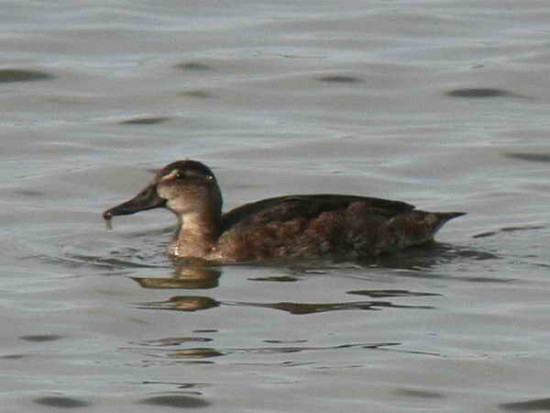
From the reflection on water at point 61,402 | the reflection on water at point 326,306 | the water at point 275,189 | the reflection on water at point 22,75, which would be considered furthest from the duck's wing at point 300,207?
the reflection on water at point 22,75

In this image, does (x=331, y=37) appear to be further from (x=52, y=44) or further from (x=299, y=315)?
(x=299, y=315)

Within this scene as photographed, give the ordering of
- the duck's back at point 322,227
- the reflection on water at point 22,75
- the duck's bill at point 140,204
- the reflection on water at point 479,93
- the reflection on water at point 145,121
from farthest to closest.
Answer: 1. the reflection on water at point 22,75
2. the reflection on water at point 479,93
3. the reflection on water at point 145,121
4. the duck's bill at point 140,204
5. the duck's back at point 322,227

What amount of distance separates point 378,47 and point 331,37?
A: 25.6 inches

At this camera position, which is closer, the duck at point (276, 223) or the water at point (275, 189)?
the water at point (275, 189)

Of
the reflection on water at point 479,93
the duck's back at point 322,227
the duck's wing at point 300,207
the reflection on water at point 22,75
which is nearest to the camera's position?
the duck's back at point 322,227

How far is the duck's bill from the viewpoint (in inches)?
619

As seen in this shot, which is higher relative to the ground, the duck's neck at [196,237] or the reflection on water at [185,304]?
the duck's neck at [196,237]

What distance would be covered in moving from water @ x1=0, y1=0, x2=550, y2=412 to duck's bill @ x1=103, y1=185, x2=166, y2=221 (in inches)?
9.5

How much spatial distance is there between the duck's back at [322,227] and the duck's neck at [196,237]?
86 mm

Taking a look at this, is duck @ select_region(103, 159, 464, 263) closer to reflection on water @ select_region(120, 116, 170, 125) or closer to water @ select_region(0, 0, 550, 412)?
water @ select_region(0, 0, 550, 412)

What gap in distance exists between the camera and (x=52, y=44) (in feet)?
74.2

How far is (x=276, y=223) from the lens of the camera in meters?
15.5

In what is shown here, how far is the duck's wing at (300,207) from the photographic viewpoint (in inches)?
613

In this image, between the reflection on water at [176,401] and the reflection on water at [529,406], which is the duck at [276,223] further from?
the reflection on water at [529,406]
